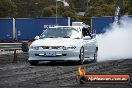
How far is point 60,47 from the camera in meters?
16.5

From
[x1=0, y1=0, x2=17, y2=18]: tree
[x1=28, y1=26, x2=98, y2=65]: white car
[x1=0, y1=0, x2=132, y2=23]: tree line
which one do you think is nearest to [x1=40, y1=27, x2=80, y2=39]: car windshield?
[x1=28, y1=26, x2=98, y2=65]: white car

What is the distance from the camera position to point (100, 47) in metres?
22.0

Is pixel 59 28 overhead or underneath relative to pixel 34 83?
overhead

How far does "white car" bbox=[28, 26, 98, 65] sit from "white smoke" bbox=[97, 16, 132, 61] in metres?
3.08

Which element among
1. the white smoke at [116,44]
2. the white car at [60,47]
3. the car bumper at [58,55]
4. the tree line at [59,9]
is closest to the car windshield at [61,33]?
the white car at [60,47]

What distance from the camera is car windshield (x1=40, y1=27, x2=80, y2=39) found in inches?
696

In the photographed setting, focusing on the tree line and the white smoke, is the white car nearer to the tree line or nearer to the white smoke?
the white smoke

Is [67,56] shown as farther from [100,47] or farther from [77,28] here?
[100,47]

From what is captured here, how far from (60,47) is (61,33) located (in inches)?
53.9

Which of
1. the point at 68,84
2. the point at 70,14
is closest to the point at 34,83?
the point at 68,84

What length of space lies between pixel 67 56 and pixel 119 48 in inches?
246

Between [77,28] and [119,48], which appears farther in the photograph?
[119,48]

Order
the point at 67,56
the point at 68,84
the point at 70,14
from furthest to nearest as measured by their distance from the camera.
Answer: the point at 70,14
the point at 67,56
the point at 68,84

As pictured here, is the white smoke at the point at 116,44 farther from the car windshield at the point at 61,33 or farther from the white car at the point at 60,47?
the white car at the point at 60,47
